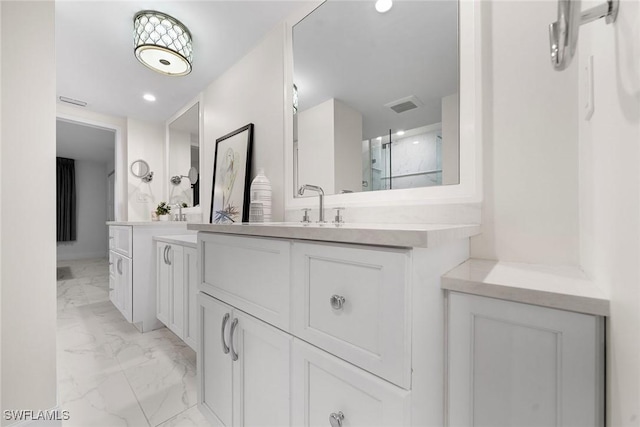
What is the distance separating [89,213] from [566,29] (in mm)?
8912

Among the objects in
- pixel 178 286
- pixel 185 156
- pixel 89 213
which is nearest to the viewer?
pixel 178 286

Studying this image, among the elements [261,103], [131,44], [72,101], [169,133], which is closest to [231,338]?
[261,103]

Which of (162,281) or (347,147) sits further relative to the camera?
(162,281)

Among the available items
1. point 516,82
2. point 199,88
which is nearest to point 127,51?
point 199,88

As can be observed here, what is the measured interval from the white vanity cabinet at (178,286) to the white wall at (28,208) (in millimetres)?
636

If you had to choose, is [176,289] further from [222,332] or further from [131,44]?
[131,44]

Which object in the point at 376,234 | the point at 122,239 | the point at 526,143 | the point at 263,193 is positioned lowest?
the point at 122,239

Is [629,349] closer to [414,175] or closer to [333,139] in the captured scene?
[414,175]

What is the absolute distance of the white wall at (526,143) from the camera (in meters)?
0.86

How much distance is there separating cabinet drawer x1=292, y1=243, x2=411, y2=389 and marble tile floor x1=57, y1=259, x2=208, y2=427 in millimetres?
1074

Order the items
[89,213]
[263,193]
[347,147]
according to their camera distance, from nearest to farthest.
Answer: [347,147]
[263,193]
[89,213]

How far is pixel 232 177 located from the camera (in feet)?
6.87

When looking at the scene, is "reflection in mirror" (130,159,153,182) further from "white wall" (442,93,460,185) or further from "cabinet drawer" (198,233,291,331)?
"white wall" (442,93,460,185)

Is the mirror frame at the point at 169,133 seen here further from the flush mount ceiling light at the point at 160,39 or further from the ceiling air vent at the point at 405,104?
the ceiling air vent at the point at 405,104
